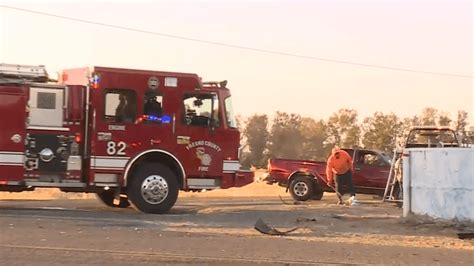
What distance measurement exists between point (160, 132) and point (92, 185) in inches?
74.0

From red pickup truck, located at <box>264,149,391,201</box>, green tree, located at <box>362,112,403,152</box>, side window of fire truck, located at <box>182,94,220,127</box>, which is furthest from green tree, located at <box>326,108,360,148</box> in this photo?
side window of fire truck, located at <box>182,94,220,127</box>

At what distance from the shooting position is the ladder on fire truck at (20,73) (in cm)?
1409

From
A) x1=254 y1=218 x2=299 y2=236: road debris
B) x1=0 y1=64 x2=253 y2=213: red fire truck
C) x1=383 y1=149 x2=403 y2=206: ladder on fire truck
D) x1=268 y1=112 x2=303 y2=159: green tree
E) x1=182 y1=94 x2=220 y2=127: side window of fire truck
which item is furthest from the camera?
x1=268 y1=112 x2=303 y2=159: green tree

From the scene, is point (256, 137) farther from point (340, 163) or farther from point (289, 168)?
point (340, 163)

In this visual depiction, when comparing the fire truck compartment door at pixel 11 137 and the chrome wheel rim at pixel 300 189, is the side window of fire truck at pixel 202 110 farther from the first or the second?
the chrome wheel rim at pixel 300 189

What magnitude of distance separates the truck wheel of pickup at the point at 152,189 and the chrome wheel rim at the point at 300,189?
23.6ft

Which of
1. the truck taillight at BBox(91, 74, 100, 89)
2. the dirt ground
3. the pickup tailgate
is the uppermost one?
the truck taillight at BBox(91, 74, 100, 89)

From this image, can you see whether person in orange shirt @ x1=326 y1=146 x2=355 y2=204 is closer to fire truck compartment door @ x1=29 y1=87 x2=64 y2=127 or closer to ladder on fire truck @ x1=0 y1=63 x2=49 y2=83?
fire truck compartment door @ x1=29 y1=87 x2=64 y2=127

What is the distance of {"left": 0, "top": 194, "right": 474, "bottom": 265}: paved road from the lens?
8641 millimetres

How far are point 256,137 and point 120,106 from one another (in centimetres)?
5122

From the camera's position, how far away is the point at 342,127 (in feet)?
220

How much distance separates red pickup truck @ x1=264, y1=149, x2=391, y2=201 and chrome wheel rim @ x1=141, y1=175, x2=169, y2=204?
735 centimetres

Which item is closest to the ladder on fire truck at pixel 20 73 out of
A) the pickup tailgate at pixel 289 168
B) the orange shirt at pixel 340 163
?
the orange shirt at pixel 340 163

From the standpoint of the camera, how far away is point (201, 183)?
14.9m
